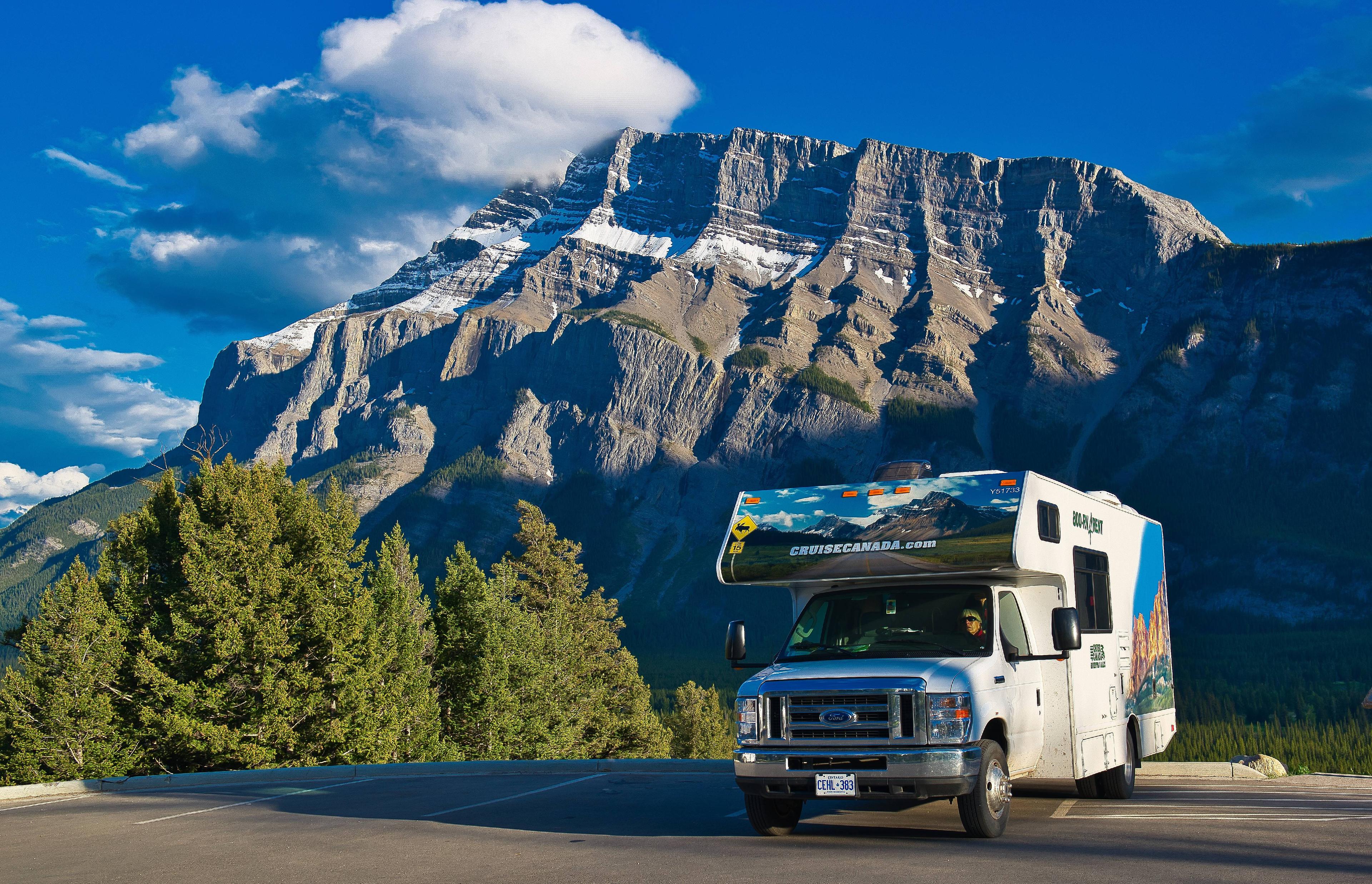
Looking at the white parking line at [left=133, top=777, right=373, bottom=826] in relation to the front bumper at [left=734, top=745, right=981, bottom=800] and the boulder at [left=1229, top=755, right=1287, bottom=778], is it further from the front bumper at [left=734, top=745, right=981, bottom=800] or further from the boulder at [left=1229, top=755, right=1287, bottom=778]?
the boulder at [left=1229, top=755, right=1287, bottom=778]

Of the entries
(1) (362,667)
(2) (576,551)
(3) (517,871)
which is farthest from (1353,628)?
(3) (517,871)

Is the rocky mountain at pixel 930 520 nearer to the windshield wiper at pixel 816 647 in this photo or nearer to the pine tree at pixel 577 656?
the windshield wiper at pixel 816 647

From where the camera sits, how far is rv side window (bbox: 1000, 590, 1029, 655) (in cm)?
1190

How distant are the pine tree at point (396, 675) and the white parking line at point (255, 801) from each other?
10.7 meters

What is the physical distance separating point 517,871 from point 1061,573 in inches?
269

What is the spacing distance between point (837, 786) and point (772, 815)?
1475 millimetres

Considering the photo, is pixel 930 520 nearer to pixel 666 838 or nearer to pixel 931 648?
pixel 931 648

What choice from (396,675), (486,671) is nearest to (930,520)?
(396,675)

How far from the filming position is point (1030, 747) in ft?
40.0

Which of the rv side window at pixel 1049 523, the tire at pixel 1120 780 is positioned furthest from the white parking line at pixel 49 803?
the tire at pixel 1120 780

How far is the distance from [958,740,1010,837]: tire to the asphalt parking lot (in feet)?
0.48

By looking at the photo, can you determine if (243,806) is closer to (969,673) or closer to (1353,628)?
(969,673)

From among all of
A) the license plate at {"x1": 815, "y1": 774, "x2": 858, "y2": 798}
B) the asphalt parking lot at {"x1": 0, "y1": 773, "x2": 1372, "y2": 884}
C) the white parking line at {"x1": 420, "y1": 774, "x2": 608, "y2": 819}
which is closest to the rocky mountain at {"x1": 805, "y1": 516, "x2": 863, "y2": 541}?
the license plate at {"x1": 815, "y1": 774, "x2": 858, "y2": 798}

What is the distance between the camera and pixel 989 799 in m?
Result: 11.0
